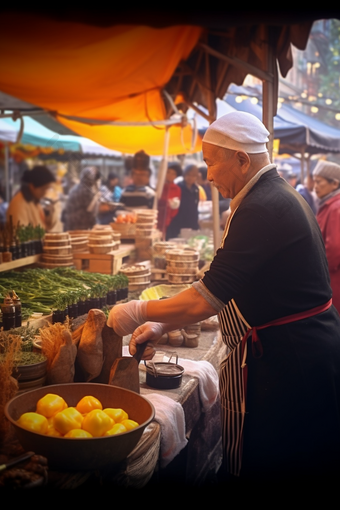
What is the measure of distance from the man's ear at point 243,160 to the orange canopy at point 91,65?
1665mm

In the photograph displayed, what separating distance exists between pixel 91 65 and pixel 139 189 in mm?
3685

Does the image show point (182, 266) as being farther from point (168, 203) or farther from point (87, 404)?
point (87, 404)

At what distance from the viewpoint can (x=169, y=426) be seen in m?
2.58

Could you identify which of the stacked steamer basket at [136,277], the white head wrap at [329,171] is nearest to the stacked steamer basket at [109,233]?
the stacked steamer basket at [136,277]

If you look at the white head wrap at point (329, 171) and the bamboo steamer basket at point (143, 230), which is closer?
the white head wrap at point (329, 171)

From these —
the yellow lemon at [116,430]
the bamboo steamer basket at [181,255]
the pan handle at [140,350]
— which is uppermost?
the bamboo steamer basket at [181,255]

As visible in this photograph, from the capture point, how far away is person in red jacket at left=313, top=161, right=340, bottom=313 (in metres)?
5.47

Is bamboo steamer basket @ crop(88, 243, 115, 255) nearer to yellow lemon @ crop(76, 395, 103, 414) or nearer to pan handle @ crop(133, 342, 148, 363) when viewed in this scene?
pan handle @ crop(133, 342, 148, 363)

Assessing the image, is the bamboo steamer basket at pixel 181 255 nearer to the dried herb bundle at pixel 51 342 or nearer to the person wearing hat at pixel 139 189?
the person wearing hat at pixel 139 189

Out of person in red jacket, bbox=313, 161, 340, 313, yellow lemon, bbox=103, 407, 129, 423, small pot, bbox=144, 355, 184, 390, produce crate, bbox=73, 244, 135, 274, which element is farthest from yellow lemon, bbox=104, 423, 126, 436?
person in red jacket, bbox=313, 161, 340, 313

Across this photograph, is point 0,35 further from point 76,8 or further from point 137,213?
point 137,213

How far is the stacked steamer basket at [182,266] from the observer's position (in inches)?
216

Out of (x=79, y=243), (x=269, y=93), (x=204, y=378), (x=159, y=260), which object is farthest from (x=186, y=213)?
(x=204, y=378)

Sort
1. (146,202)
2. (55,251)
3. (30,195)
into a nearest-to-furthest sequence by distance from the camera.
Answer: (55,251) → (30,195) → (146,202)
